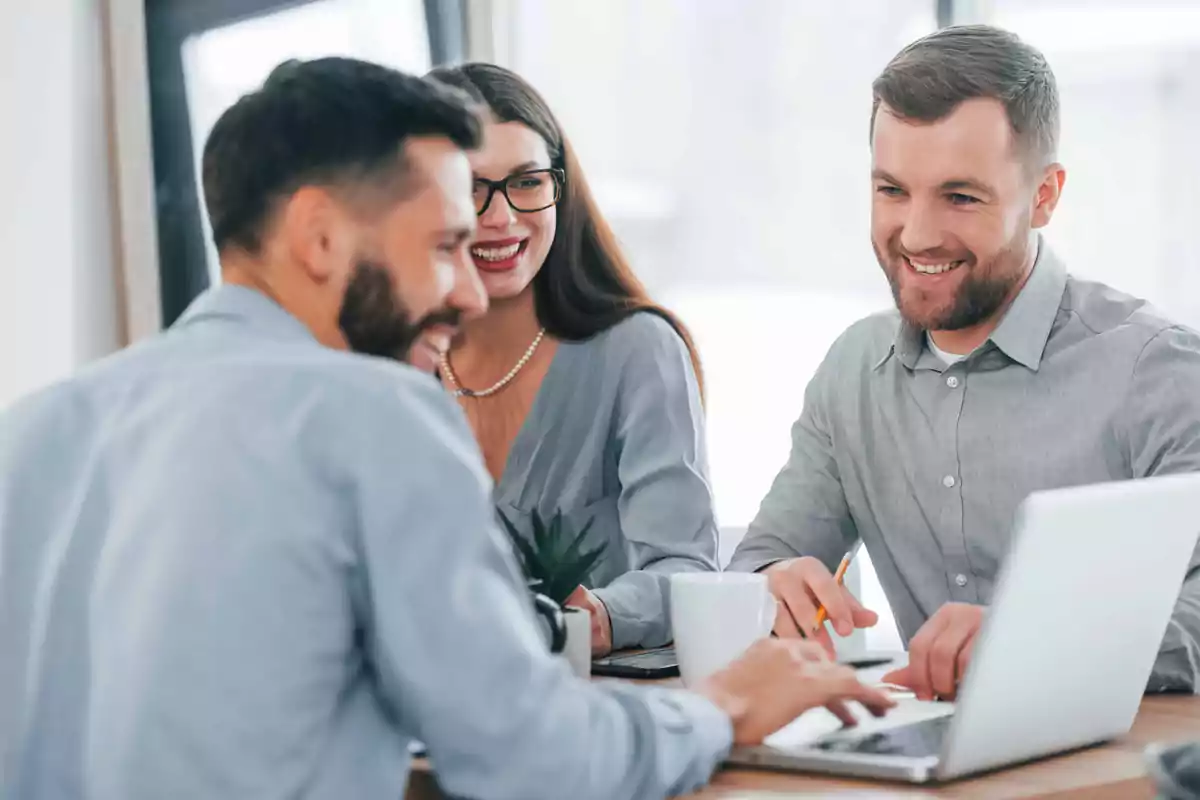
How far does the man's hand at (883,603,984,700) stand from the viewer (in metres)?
1.43

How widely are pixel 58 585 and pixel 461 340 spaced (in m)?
1.35

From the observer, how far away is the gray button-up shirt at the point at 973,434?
1.95 m

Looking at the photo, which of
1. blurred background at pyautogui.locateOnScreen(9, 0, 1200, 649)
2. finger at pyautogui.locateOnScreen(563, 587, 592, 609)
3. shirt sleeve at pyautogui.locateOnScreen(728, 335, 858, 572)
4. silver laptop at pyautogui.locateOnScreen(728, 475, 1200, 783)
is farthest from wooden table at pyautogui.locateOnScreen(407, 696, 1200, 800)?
blurred background at pyautogui.locateOnScreen(9, 0, 1200, 649)

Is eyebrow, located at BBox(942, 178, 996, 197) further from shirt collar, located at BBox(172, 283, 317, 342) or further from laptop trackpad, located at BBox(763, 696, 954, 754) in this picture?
shirt collar, located at BBox(172, 283, 317, 342)

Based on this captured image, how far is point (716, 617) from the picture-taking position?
1.50m

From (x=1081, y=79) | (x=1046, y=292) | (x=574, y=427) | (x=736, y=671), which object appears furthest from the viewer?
(x=1081, y=79)

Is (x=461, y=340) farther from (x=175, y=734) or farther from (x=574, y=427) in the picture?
(x=175, y=734)

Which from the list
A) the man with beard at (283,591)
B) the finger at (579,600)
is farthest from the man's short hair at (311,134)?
the finger at (579,600)

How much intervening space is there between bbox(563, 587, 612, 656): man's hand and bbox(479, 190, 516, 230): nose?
0.67m

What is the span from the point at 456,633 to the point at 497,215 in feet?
4.12

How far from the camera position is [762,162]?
4152mm

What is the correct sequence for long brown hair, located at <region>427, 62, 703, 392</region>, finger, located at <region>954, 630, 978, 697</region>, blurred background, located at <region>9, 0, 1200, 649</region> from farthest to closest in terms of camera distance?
blurred background, located at <region>9, 0, 1200, 649</region>, long brown hair, located at <region>427, 62, 703, 392</region>, finger, located at <region>954, 630, 978, 697</region>

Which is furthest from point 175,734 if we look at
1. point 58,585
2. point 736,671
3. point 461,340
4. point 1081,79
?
point 1081,79

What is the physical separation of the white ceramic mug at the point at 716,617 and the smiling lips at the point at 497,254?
2.97 feet
